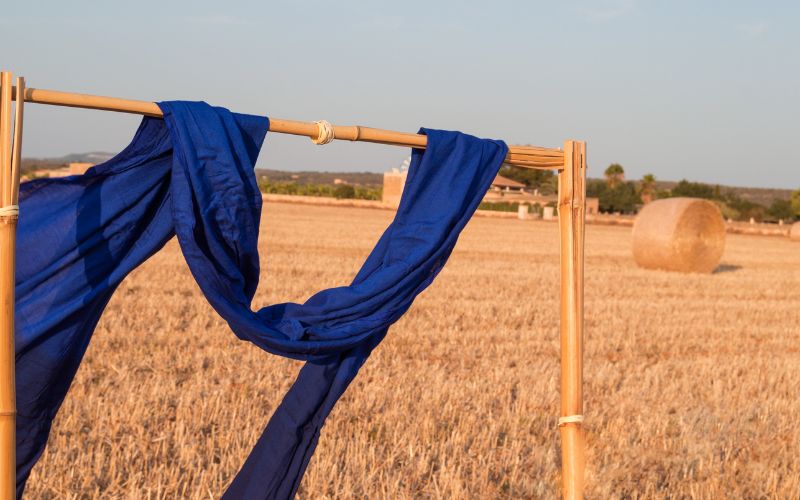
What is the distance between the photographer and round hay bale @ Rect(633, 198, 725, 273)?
54.2 feet

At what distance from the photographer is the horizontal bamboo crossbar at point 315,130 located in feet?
8.08

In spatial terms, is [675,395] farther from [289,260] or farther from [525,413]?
[289,260]

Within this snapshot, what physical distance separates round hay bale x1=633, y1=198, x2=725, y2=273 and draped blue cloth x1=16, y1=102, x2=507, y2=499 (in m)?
14.3

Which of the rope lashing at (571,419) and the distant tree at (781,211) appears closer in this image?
the rope lashing at (571,419)

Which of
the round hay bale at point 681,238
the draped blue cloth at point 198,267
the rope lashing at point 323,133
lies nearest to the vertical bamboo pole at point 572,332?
the draped blue cloth at point 198,267

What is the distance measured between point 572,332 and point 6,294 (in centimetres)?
193

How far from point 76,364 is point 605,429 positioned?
11.4 ft

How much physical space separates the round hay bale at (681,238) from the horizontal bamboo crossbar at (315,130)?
1377cm

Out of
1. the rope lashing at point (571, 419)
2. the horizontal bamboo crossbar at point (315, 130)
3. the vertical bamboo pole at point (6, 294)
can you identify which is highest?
the horizontal bamboo crossbar at point (315, 130)

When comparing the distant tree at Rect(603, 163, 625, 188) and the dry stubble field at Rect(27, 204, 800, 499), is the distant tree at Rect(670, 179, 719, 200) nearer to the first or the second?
the distant tree at Rect(603, 163, 625, 188)

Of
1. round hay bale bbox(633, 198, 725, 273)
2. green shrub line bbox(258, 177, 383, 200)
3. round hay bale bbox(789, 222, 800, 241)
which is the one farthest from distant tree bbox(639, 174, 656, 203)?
round hay bale bbox(633, 198, 725, 273)

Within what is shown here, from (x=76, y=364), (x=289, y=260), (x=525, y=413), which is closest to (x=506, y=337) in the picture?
(x=525, y=413)

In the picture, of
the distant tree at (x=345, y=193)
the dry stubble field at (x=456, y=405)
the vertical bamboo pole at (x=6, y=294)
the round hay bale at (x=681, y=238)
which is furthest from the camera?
the distant tree at (x=345, y=193)

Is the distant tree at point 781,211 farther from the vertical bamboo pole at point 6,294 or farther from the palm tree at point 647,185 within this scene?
the vertical bamboo pole at point 6,294
